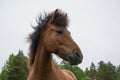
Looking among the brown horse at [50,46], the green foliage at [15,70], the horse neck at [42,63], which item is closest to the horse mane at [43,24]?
the brown horse at [50,46]

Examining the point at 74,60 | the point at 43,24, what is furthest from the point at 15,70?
the point at 74,60

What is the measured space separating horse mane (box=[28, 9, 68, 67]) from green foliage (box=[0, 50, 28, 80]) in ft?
91.8

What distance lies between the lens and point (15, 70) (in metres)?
38.6

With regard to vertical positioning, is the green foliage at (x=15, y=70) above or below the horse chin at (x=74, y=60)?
above

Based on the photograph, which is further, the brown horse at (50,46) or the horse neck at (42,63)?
the horse neck at (42,63)

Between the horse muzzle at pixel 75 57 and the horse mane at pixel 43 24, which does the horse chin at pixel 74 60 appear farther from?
the horse mane at pixel 43 24

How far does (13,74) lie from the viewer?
1505 inches

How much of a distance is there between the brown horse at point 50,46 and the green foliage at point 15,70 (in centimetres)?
2800

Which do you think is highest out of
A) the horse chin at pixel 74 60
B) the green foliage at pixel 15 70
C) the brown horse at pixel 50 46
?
the green foliage at pixel 15 70

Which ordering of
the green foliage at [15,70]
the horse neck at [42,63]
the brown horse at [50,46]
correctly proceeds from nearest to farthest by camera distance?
1. the brown horse at [50,46]
2. the horse neck at [42,63]
3. the green foliage at [15,70]

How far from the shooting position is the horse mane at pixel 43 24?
9.86m

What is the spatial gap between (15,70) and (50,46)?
29.7 meters

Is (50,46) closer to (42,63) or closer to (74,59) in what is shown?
(42,63)

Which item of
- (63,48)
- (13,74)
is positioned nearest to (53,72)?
(63,48)
